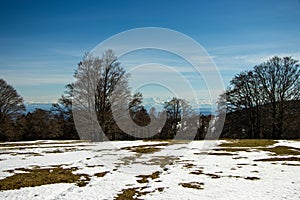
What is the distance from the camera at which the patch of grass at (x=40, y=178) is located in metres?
12.6

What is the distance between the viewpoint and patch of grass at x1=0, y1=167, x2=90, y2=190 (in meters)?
12.6

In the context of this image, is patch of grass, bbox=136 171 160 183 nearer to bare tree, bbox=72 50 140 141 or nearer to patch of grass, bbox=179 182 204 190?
patch of grass, bbox=179 182 204 190

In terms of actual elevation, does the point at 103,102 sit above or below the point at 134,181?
above

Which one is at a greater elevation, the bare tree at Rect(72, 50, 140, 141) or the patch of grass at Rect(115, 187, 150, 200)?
the bare tree at Rect(72, 50, 140, 141)

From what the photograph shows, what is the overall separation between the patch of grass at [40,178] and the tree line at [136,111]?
17857 mm

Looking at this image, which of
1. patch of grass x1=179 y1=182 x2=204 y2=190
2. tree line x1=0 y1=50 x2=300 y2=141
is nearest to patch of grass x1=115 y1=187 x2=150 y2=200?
→ patch of grass x1=179 y1=182 x2=204 y2=190

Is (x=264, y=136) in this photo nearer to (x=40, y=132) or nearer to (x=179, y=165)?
(x=179, y=165)

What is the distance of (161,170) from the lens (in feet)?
53.0

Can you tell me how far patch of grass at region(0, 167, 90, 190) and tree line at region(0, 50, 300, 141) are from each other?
1786cm

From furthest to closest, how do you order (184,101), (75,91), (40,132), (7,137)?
(184,101) → (40,132) → (7,137) → (75,91)

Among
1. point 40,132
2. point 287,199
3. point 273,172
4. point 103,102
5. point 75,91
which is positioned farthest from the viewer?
point 40,132

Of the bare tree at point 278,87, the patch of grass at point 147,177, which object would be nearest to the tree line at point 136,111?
the bare tree at point 278,87

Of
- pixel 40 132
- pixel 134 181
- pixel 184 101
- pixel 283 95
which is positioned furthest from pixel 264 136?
pixel 40 132

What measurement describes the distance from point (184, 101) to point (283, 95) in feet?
70.6
